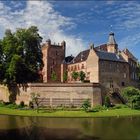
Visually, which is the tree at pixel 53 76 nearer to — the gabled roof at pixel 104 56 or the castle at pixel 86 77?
the castle at pixel 86 77

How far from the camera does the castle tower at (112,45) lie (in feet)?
227

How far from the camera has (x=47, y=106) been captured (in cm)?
5359

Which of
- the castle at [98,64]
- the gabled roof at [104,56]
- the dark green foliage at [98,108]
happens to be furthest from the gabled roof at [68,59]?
the dark green foliage at [98,108]

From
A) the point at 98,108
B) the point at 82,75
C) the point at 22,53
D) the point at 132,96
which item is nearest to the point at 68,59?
the point at 82,75

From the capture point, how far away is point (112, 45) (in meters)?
69.6

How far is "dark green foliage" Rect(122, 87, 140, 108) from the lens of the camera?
5441 cm

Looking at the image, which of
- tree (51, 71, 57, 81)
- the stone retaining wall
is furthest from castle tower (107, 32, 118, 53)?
the stone retaining wall

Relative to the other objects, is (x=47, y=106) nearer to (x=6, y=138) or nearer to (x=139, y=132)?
(x=139, y=132)

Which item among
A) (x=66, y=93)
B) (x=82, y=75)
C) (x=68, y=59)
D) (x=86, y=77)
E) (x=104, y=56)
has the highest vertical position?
(x=68, y=59)

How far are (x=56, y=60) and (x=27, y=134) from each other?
44984 mm

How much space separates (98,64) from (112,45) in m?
13.2

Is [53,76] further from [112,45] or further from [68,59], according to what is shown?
Answer: [112,45]

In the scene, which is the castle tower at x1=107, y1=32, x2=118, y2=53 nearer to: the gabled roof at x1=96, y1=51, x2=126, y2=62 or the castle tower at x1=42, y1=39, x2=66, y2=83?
the gabled roof at x1=96, y1=51, x2=126, y2=62

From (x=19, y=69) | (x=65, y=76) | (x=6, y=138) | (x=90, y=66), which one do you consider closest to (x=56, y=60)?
(x=65, y=76)
